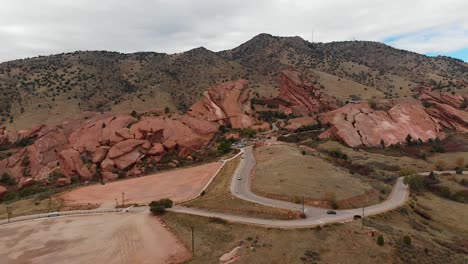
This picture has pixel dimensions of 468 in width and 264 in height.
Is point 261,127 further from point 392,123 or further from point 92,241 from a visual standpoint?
point 92,241

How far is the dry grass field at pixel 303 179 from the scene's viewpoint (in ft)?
228

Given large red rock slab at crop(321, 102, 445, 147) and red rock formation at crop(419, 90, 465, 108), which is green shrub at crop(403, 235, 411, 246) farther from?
red rock formation at crop(419, 90, 465, 108)

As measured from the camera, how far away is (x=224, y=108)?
150m

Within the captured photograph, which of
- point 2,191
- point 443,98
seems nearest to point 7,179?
point 2,191

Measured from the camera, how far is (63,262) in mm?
52500

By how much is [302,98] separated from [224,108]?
40282 mm

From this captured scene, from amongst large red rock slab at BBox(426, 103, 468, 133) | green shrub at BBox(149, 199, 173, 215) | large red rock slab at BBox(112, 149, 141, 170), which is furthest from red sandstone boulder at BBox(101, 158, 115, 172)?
large red rock slab at BBox(426, 103, 468, 133)

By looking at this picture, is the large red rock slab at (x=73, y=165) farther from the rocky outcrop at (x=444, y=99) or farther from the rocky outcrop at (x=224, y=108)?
the rocky outcrop at (x=444, y=99)

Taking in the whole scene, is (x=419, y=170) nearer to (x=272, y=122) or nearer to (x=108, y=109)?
(x=272, y=122)

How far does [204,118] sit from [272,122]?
32.1 m

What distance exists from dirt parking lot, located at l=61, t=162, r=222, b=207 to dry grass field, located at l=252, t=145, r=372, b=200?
1466 cm

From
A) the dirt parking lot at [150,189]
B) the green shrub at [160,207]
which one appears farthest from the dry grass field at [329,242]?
the dirt parking lot at [150,189]

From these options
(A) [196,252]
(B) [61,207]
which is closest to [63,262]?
(A) [196,252]

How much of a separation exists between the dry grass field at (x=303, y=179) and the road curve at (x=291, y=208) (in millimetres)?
2985
